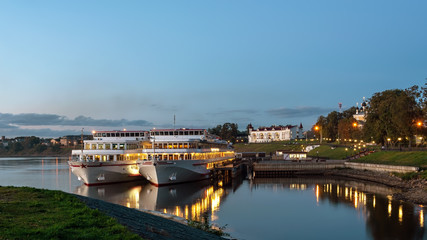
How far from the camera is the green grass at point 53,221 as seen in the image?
12000 mm

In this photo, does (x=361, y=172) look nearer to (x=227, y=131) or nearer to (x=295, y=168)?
(x=295, y=168)

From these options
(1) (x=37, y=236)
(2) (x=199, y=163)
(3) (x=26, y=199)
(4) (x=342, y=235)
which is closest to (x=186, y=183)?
(2) (x=199, y=163)

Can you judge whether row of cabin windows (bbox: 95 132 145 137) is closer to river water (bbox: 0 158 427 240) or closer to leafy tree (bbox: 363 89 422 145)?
river water (bbox: 0 158 427 240)

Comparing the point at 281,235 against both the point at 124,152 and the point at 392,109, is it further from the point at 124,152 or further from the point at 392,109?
the point at 392,109

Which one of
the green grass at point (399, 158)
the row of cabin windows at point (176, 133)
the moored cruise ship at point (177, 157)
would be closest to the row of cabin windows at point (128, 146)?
the moored cruise ship at point (177, 157)

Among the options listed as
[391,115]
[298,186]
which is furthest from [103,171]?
[391,115]

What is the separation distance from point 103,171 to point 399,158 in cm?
4716

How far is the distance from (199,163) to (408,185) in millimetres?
28873

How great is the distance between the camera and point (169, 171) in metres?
53.8

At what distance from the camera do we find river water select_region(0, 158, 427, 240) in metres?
29.7

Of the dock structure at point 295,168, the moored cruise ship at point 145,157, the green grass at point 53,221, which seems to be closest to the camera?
the green grass at point 53,221

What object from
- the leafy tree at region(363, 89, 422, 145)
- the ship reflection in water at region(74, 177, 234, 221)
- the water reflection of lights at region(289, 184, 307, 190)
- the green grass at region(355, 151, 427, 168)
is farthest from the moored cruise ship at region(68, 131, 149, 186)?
the leafy tree at region(363, 89, 422, 145)

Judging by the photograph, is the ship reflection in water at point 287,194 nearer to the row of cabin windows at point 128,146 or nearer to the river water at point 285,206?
the river water at point 285,206

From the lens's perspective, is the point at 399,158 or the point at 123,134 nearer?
the point at 399,158
